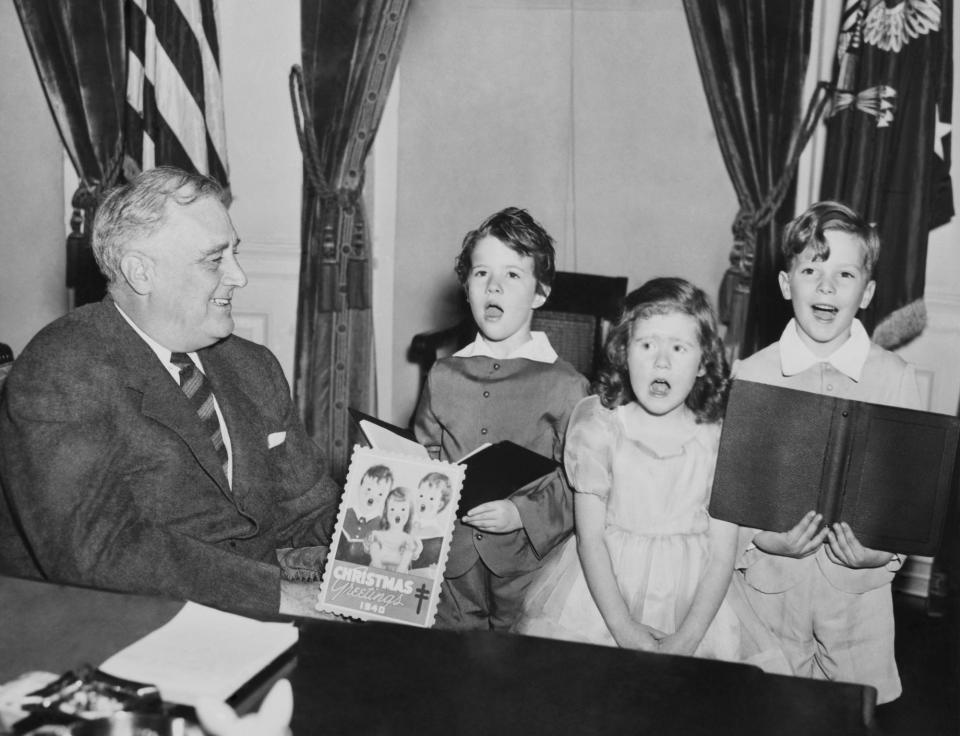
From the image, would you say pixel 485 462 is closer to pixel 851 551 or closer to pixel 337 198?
pixel 851 551

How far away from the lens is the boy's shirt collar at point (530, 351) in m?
2.87

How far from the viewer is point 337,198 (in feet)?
16.8

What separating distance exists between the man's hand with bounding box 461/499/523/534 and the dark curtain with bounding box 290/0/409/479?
2.72 metres

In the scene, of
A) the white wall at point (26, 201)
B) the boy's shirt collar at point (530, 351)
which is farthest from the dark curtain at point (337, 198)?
the boy's shirt collar at point (530, 351)

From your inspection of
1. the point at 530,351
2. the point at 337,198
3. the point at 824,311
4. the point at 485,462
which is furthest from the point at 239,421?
the point at 337,198

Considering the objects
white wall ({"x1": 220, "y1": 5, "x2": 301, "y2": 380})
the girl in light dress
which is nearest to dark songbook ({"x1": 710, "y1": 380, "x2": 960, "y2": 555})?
the girl in light dress

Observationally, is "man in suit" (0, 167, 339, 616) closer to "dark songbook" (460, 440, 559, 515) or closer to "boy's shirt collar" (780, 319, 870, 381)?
"dark songbook" (460, 440, 559, 515)

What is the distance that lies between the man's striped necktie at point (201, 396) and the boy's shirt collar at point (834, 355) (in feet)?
4.90

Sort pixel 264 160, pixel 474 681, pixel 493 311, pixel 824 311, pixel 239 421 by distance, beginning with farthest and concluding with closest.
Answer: pixel 264 160 < pixel 493 311 < pixel 824 311 < pixel 239 421 < pixel 474 681

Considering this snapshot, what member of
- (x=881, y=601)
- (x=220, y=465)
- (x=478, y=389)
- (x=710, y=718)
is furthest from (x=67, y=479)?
(x=881, y=601)

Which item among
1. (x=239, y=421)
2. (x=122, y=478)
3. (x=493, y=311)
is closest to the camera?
(x=122, y=478)

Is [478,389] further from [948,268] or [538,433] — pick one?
[948,268]

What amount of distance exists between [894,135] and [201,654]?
3761 mm

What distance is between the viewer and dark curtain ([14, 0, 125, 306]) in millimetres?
5223
